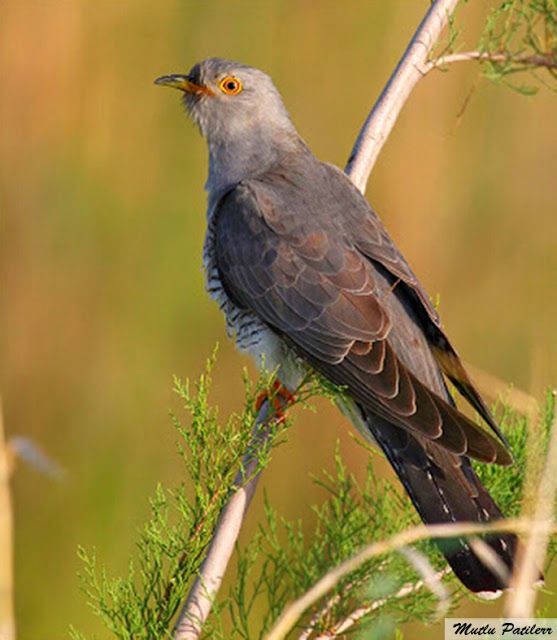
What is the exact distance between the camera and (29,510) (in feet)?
13.0

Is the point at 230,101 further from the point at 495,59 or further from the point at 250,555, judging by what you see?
the point at 250,555

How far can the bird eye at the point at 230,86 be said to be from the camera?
3348 millimetres

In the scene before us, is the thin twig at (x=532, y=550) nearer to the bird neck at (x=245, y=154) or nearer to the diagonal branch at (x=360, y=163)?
the diagonal branch at (x=360, y=163)

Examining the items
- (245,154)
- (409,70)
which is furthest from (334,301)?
(245,154)

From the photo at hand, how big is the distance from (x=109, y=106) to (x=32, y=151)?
11.3 inches

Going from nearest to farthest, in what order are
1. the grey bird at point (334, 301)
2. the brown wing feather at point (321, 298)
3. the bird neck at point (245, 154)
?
1. the grey bird at point (334, 301)
2. the brown wing feather at point (321, 298)
3. the bird neck at point (245, 154)

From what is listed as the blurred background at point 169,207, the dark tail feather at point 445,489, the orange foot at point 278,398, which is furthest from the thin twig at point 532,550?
the blurred background at point 169,207

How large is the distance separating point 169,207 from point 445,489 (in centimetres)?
207

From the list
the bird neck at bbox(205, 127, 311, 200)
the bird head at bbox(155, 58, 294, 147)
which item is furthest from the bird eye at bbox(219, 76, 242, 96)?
the bird neck at bbox(205, 127, 311, 200)

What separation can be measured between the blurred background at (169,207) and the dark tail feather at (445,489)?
5.05 feet

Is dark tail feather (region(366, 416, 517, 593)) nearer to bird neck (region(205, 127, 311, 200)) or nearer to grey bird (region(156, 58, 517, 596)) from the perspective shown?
grey bird (region(156, 58, 517, 596))

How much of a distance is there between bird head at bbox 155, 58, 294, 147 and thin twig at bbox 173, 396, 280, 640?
129 centimetres

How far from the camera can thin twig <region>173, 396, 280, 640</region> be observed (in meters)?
1.91

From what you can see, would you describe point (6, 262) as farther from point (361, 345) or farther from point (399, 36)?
point (361, 345)
